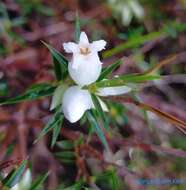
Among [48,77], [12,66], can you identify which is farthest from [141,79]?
[12,66]

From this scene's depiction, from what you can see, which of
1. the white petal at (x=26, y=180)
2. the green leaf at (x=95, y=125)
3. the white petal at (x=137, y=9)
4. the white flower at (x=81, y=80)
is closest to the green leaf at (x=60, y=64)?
the white flower at (x=81, y=80)

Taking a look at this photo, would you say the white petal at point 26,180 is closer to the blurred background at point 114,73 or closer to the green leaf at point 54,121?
the blurred background at point 114,73

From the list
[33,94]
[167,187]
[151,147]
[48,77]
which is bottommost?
[167,187]

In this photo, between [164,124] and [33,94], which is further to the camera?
[164,124]

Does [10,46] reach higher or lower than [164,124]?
higher

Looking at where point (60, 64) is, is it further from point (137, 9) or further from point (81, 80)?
point (137, 9)

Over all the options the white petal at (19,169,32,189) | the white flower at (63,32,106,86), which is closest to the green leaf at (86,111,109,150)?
the white flower at (63,32,106,86)

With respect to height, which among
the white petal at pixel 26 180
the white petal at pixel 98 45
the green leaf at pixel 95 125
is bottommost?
the white petal at pixel 26 180

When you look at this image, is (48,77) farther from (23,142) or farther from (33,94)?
(33,94)

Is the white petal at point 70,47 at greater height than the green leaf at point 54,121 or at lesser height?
greater
